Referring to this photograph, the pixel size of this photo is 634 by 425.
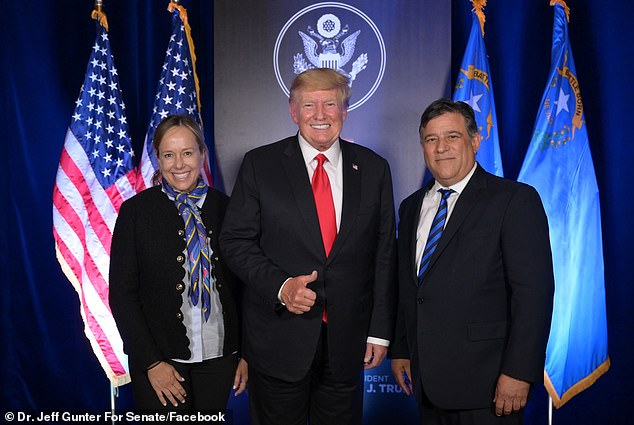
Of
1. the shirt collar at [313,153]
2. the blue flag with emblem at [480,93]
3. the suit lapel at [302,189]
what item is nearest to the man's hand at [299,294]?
the suit lapel at [302,189]

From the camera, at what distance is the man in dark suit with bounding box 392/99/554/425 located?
1.78 m

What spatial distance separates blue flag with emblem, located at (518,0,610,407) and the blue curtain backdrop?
0.44m

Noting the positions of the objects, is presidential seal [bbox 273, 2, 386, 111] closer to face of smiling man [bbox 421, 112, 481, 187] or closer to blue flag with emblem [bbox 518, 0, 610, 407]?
blue flag with emblem [bbox 518, 0, 610, 407]

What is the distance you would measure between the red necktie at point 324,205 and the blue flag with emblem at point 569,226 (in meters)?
1.60

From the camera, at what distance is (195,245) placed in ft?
6.71

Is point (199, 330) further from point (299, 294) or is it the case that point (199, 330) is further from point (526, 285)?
point (526, 285)

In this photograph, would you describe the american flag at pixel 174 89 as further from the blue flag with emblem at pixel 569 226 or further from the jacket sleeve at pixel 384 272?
the blue flag with emblem at pixel 569 226

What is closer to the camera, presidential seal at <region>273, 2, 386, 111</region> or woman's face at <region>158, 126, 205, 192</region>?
woman's face at <region>158, 126, 205, 192</region>

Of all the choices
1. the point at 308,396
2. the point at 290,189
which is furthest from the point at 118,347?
the point at 290,189

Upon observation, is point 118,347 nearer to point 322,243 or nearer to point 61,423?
point 61,423

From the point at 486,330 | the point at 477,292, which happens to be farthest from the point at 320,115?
the point at 486,330

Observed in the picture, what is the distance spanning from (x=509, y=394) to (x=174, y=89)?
2.37m

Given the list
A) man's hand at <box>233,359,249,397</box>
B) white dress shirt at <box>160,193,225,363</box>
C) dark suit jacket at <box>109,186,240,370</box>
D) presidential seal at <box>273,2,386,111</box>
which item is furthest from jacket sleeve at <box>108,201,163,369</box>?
presidential seal at <box>273,2,386,111</box>

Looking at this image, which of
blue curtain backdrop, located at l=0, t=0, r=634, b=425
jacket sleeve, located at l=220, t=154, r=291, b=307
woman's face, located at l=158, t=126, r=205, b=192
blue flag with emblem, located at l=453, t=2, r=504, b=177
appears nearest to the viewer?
jacket sleeve, located at l=220, t=154, r=291, b=307
